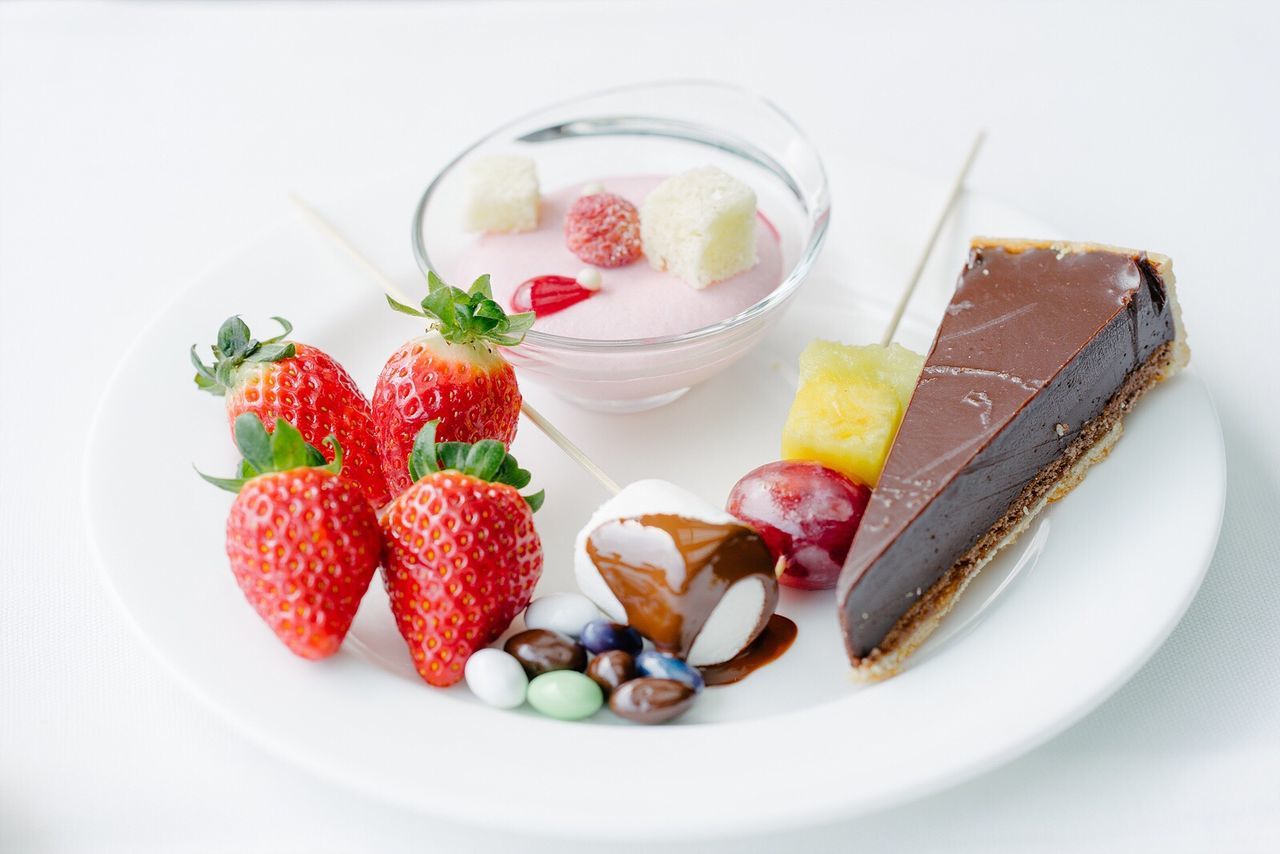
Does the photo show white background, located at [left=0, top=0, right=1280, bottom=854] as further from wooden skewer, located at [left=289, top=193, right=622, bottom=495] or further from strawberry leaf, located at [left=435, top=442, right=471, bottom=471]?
strawberry leaf, located at [left=435, top=442, right=471, bottom=471]

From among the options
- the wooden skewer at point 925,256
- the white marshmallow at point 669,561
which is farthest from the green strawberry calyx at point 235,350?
the wooden skewer at point 925,256

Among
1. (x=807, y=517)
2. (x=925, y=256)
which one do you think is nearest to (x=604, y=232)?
(x=925, y=256)

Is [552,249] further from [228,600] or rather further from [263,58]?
[263,58]

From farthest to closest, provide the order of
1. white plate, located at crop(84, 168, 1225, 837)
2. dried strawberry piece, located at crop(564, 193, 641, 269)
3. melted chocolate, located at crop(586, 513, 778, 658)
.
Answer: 1. dried strawberry piece, located at crop(564, 193, 641, 269)
2. melted chocolate, located at crop(586, 513, 778, 658)
3. white plate, located at crop(84, 168, 1225, 837)

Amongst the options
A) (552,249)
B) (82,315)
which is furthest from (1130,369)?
(82,315)

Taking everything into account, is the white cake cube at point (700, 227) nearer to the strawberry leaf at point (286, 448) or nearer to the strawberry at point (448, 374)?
the strawberry at point (448, 374)

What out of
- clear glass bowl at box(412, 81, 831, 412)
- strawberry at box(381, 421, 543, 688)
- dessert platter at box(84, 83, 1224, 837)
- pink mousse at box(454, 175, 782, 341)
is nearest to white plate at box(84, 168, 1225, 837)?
dessert platter at box(84, 83, 1224, 837)

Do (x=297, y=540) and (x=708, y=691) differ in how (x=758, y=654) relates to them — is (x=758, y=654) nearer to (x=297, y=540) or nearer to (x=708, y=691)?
(x=708, y=691)
